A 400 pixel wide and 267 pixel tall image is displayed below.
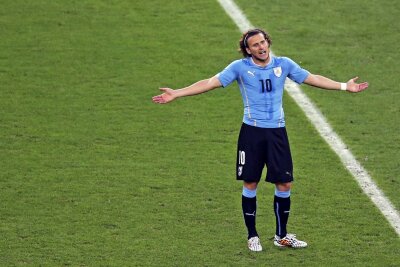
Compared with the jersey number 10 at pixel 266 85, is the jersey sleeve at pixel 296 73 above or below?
above

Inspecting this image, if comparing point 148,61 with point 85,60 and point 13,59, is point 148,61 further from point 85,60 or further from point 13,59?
point 13,59

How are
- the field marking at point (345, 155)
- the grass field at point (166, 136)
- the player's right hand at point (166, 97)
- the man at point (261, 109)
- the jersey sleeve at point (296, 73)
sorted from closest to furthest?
the player's right hand at point (166, 97) < the man at point (261, 109) < the jersey sleeve at point (296, 73) < the grass field at point (166, 136) < the field marking at point (345, 155)

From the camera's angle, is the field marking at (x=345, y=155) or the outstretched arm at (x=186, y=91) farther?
the field marking at (x=345, y=155)

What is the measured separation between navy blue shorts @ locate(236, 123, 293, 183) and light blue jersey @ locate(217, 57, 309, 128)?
0.08 meters

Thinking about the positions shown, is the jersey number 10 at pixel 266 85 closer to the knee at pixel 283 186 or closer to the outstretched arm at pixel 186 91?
the outstretched arm at pixel 186 91

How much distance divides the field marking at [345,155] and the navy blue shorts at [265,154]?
1.40 meters

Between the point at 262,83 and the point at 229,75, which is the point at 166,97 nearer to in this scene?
the point at 229,75

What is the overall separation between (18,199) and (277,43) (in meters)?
5.94

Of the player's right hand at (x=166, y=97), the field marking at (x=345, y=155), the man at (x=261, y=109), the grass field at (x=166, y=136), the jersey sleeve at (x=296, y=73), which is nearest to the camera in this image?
the player's right hand at (x=166, y=97)

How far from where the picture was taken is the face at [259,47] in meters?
10.7

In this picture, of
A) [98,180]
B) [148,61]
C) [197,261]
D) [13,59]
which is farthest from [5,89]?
[197,261]

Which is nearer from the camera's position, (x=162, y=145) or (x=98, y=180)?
(x=98, y=180)

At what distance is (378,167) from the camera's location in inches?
518

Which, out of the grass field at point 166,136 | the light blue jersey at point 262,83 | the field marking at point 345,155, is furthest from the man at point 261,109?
the field marking at point 345,155
